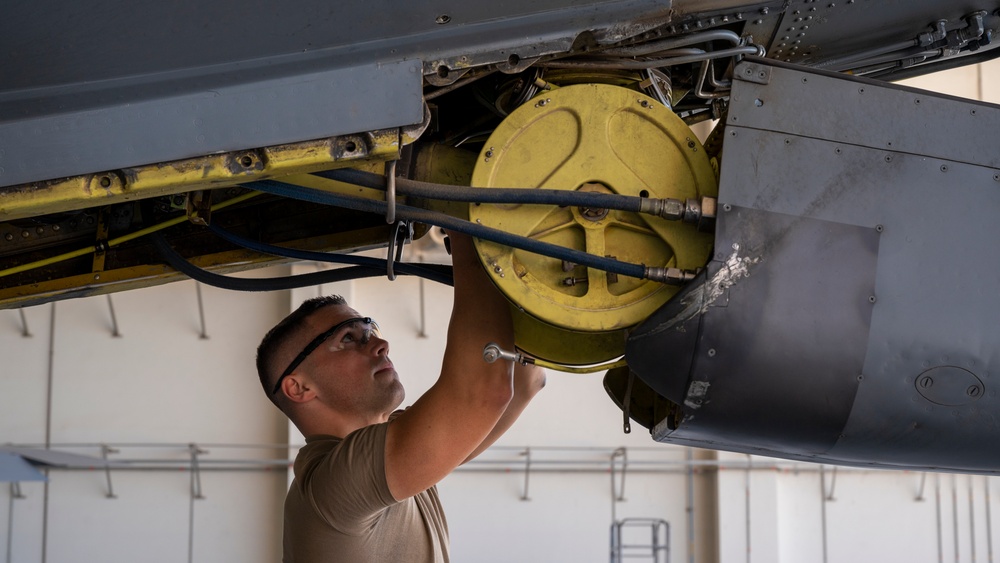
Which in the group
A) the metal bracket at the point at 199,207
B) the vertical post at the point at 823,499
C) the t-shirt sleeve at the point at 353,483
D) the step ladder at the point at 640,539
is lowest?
the step ladder at the point at 640,539

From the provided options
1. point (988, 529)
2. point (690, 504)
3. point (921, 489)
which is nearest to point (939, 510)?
point (921, 489)

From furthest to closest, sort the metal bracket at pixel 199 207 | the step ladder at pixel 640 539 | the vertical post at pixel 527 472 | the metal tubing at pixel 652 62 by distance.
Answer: the vertical post at pixel 527 472 < the step ladder at pixel 640 539 < the metal bracket at pixel 199 207 < the metal tubing at pixel 652 62

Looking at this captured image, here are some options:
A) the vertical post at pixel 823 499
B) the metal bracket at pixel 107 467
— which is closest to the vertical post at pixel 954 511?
the vertical post at pixel 823 499

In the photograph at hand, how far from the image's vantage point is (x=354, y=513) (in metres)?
2.25

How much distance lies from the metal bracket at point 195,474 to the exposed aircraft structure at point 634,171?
7.43m

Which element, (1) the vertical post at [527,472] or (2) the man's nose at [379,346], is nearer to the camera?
(2) the man's nose at [379,346]

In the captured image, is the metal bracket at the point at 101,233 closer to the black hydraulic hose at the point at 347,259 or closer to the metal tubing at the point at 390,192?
the black hydraulic hose at the point at 347,259

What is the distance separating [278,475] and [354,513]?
22.7 feet

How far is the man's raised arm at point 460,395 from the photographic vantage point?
1966 millimetres

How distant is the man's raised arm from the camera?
1966mm

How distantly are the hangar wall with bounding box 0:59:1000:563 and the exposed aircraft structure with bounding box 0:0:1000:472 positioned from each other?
288 inches

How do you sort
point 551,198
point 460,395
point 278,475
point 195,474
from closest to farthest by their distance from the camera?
point 551,198
point 460,395
point 195,474
point 278,475

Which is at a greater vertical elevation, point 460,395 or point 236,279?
point 236,279

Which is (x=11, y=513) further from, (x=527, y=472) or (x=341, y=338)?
(x=341, y=338)
